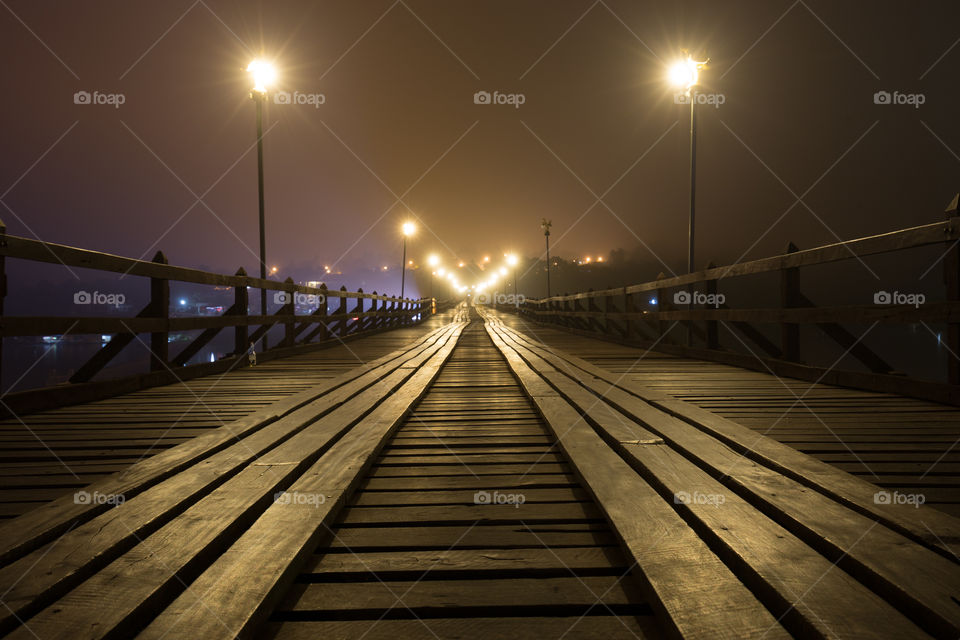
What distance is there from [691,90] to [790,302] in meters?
7.60

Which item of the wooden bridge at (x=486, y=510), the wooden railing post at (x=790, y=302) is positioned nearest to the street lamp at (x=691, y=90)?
the wooden railing post at (x=790, y=302)

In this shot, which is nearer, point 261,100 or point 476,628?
point 476,628

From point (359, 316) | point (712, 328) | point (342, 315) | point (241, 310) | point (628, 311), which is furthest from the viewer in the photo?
point (359, 316)

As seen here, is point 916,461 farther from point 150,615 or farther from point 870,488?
point 150,615

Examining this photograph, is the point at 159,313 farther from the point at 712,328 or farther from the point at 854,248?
the point at 712,328

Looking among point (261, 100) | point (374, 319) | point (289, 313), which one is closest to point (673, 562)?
point (289, 313)

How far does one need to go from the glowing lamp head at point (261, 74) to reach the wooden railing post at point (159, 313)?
6.23 m

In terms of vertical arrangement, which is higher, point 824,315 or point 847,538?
point 824,315

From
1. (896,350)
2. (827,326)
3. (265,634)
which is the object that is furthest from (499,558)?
(896,350)

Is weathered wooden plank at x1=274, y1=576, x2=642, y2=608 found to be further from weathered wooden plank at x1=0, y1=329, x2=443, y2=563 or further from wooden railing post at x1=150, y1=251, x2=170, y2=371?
wooden railing post at x1=150, y1=251, x2=170, y2=371

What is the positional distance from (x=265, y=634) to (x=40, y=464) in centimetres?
221

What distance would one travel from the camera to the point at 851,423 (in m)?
3.27

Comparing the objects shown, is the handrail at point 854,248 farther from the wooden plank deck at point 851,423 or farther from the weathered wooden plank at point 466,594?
the weathered wooden plank at point 466,594

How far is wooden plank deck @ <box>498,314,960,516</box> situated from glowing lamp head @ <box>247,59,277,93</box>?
952 centimetres
